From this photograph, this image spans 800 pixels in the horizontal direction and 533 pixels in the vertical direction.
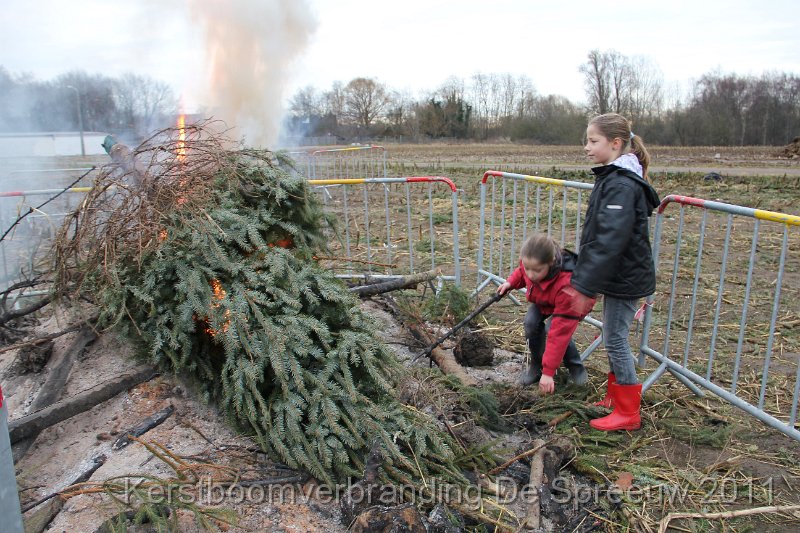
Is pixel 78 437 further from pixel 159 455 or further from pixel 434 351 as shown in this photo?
pixel 434 351

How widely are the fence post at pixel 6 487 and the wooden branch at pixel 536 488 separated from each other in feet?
7.36

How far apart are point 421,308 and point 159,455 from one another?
3433 mm

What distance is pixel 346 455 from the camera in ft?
9.95

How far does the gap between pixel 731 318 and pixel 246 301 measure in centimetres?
494

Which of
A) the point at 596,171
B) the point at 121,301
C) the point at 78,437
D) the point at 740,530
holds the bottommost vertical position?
the point at 740,530

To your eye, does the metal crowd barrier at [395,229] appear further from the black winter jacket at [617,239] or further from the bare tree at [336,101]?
the bare tree at [336,101]

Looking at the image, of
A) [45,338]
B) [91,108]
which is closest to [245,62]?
[91,108]

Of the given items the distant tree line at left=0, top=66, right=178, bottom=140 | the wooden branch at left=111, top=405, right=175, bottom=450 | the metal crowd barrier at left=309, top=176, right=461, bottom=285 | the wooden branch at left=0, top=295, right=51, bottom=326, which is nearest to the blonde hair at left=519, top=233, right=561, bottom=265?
the metal crowd barrier at left=309, top=176, right=461, bottom=285

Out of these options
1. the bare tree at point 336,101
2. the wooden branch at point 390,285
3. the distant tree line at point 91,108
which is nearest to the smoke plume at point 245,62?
the distant tree line at point 91,108

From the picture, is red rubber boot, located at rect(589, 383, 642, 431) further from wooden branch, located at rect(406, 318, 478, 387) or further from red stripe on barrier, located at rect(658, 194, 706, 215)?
red stripe on barrier, located at rect(658, 194, 706, 215)

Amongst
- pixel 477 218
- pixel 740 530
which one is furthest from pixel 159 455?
pixel 477 218

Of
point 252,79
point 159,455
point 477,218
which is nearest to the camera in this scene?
point 159,455

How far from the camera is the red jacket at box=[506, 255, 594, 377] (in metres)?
3.89

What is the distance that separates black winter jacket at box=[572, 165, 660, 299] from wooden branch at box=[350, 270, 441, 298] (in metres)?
2.10
